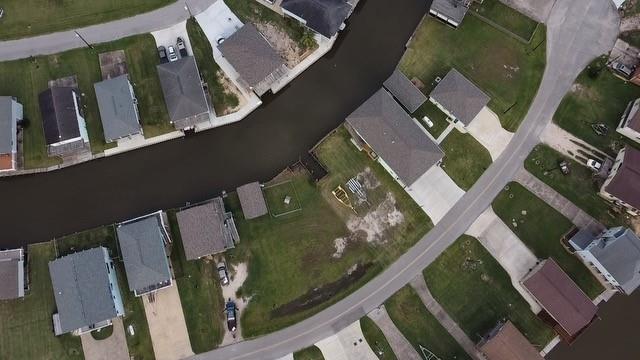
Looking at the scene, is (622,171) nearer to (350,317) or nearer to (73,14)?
(350,317)

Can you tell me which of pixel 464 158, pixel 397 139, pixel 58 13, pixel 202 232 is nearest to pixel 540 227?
pixel 464 158

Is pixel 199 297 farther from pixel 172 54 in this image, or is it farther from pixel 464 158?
pixel 464 158

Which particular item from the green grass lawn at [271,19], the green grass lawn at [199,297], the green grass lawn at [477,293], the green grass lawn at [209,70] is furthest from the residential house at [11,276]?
the green grass lawn at [477,293]

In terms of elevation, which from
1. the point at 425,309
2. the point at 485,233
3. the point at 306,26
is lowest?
the point at 425,309

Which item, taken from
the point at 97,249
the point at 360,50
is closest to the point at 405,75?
the point at 360,50

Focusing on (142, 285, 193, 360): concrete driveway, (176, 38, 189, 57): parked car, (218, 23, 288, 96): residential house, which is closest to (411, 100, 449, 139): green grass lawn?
(218, 23, 288, 96): residential house

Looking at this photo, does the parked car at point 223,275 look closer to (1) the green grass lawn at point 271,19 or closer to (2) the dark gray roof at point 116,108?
(2) the dark gray roof at point 116,108
